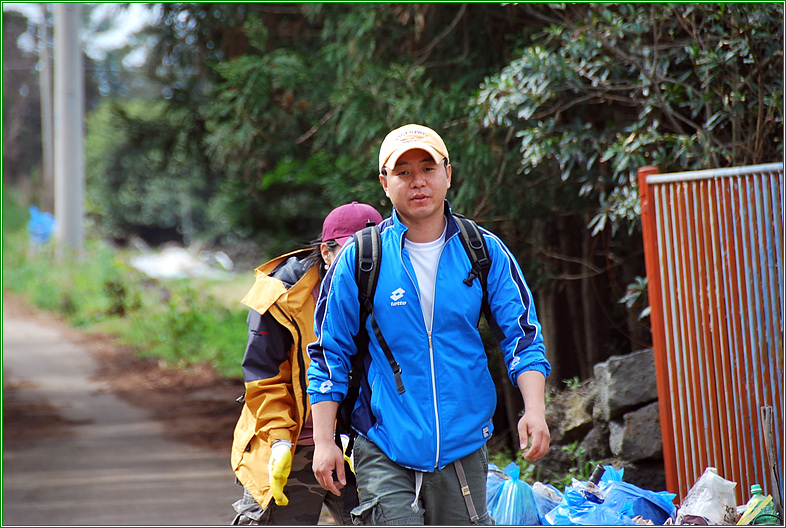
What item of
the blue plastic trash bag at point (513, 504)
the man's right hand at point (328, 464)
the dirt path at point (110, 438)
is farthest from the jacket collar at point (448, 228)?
the dirt path at point (110, 438)

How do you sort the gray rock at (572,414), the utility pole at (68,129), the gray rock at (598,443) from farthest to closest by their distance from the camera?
1. the utility pole at (68,129)
2. the gray rock at (572,414)
3. the gray rock at (598,443)

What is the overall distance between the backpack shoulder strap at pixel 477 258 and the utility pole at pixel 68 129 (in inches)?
640

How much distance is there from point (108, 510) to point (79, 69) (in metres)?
13.8

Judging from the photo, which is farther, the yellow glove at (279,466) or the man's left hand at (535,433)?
the yellow glove at (279,466)

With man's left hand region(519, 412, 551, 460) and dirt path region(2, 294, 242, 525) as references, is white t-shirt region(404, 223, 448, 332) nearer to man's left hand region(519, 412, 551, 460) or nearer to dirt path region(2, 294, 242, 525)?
man's left hand region(519, 412, 551, 460)

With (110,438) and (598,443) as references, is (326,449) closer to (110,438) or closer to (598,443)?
(598,443)

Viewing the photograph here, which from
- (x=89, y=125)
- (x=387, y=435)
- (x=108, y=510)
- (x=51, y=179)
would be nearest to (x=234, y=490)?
(x=108, y=510)

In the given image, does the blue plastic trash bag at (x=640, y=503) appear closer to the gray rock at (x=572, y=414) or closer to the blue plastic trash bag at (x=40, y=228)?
the gray rock at (x=572, y=414)

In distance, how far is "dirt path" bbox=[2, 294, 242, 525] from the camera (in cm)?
626

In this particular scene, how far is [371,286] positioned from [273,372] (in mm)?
922

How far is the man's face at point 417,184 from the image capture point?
9.42 ft

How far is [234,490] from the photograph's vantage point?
6785mm

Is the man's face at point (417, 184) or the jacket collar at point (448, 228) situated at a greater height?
the man's face at point (417, 184)

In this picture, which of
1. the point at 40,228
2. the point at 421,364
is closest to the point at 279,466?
the point at 421,364
